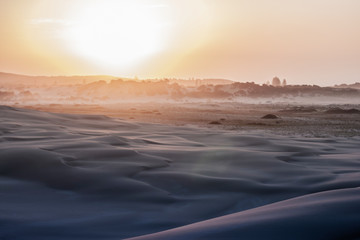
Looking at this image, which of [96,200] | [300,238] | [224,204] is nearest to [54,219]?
[96,200]

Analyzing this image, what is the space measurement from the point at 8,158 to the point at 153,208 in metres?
1.52

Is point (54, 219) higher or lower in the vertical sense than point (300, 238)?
lower

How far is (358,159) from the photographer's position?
3.70 metres

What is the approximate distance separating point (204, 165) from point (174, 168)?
0.30 metres

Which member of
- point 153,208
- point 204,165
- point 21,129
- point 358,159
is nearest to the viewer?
point 153,208

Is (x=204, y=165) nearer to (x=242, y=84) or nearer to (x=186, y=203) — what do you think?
(x=186, y=203)

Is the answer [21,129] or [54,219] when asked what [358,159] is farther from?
[21,129]

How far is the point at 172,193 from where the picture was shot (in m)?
2.46

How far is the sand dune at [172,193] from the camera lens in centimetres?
136

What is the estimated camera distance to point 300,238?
1.18 metres

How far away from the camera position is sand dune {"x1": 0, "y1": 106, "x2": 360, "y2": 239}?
136 centimetres

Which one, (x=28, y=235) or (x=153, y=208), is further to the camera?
(x=153, y=208)

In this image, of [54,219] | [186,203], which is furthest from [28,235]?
[186,203]

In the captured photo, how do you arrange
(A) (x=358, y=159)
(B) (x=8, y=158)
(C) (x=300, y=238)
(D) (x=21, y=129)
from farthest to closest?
(D) (x=21, y=129) < (A) (x=358, y=159) < (B) (x=8, y=158) < (C) (x=300, y=238)
